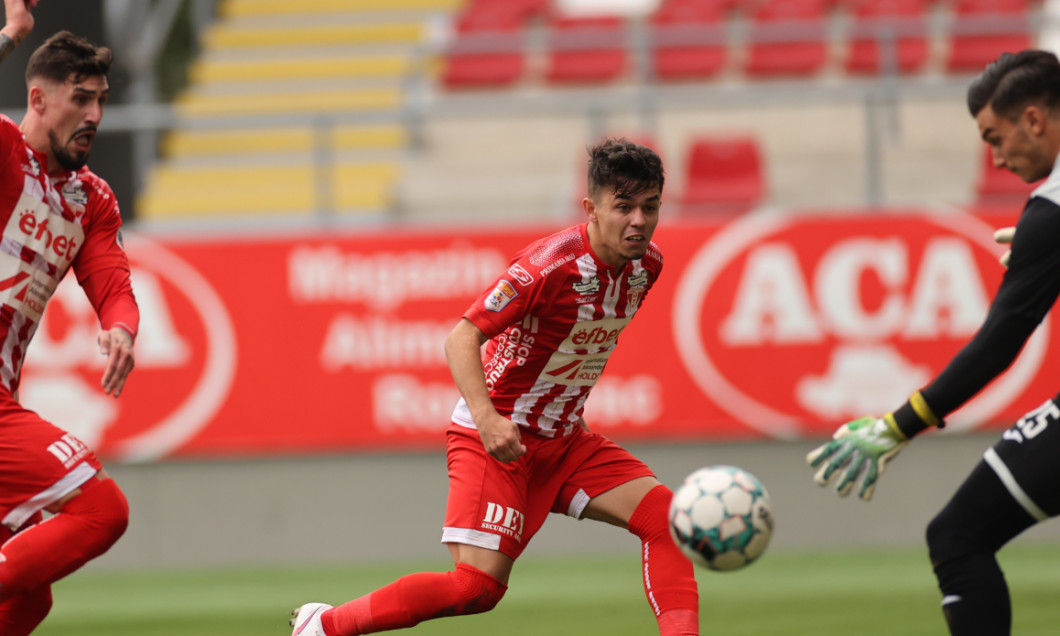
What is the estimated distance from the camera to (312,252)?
33.0 feet

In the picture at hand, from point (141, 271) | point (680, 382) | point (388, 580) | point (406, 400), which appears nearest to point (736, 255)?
point (680, 382)

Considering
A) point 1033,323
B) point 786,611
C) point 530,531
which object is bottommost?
point 786,611

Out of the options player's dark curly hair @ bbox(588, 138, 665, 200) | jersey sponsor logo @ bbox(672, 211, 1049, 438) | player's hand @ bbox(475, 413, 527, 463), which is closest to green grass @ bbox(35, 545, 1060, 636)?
jersey sponsor logo @ bbox(672, 211, 1049, 438)

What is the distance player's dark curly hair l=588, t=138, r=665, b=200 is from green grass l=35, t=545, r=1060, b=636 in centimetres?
286

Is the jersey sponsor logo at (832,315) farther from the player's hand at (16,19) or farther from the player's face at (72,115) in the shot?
the player's hand at (16,19)

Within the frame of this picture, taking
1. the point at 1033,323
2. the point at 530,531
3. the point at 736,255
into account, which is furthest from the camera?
the point at 736,255

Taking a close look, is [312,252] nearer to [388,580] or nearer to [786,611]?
[388,580]

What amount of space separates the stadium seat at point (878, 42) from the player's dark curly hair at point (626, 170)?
883cm

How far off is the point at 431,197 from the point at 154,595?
636 cm

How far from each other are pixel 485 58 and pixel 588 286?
11.5m

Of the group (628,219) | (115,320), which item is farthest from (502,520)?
(115,320)

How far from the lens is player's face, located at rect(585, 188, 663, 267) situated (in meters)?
4.83

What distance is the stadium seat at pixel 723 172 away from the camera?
11688 mm

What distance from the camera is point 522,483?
5.14 meters
